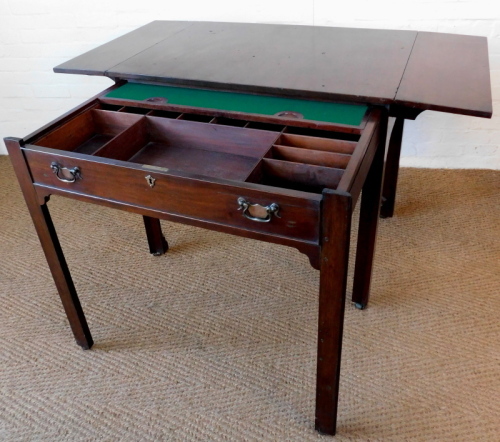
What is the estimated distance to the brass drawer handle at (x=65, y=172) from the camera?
1.13 metres

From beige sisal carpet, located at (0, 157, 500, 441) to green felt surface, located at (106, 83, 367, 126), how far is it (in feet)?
2.22

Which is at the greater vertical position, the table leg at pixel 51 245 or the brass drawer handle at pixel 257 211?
the brass drawer handle at pixel 257 211

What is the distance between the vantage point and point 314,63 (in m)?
1.41

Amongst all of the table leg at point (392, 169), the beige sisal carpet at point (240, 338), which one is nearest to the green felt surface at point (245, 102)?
the table leg at point (392, 169)

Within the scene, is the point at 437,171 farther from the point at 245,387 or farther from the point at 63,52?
the point at 63,52

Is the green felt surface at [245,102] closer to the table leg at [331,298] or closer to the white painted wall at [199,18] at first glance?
the table leg at [331,298]

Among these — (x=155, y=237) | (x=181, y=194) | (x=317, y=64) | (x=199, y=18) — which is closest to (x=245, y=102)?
(x=317, y=64)

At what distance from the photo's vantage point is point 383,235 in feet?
6.32

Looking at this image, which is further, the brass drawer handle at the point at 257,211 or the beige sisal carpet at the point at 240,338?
the beige sisal carpet at the point at 240,338

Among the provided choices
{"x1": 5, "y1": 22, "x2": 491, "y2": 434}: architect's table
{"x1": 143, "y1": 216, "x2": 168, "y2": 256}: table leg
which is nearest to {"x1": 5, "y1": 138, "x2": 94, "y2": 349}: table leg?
{"x1": 5, "y1": 22, "x2": 491, "y2": 434}: architect's table

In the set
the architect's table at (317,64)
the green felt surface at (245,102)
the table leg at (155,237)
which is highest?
the architect's table at (317,64)

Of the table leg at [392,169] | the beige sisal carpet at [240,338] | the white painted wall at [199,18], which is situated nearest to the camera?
the beige sisal carpet at [240,338]

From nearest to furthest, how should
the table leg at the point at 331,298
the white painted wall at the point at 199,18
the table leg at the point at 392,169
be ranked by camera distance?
the table leg at the point at 331,298, the table leg at the point at 392,169, the white painted wall at the point at 199,18

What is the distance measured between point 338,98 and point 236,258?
2.70 feet
